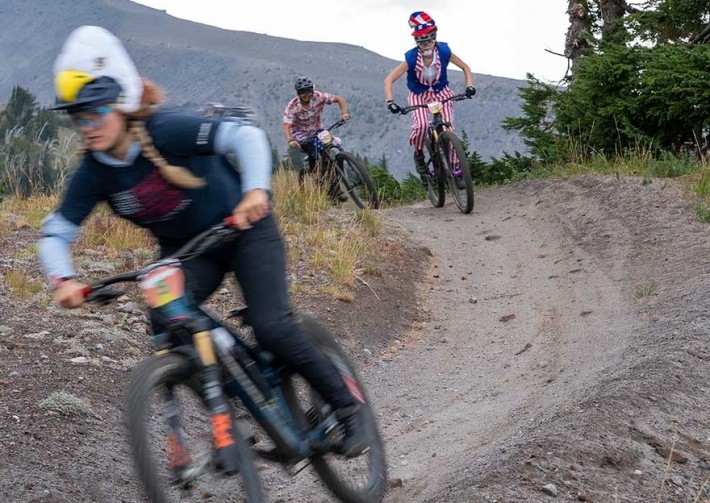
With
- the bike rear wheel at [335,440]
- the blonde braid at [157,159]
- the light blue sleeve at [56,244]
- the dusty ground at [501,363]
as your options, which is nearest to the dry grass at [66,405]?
the dusty ground at [501,363]

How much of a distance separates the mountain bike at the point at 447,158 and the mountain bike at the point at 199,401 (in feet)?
28.6

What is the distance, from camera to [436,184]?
1424 cm

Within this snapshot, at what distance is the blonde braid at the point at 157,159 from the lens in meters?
3.65

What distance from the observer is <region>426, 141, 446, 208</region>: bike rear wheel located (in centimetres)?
1321

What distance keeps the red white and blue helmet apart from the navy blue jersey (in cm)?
923

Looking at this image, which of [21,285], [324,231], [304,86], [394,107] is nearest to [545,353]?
[324,231]

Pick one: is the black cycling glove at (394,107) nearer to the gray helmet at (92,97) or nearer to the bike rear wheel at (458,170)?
the bike rear wheel at (458,170)

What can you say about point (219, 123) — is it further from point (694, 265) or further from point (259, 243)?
point (694, 265)

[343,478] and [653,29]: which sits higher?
[653,29]

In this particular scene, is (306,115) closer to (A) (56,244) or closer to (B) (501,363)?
(B) (501,363)

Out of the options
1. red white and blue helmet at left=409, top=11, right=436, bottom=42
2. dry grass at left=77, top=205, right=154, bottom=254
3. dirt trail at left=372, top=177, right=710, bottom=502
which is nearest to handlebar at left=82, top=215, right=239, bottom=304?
dirt trail at left=372, top=177, right=710, bottom=502

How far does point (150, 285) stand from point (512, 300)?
6.31 metres

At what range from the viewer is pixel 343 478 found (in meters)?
4.34

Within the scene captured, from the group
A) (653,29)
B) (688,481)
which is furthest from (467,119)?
(688,481)
